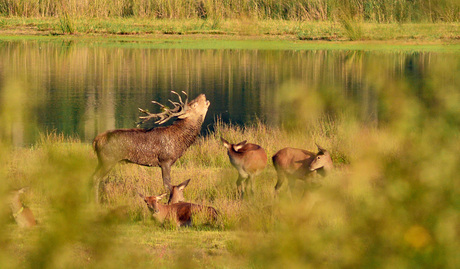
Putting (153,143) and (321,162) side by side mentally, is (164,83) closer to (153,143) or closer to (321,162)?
(153,143)

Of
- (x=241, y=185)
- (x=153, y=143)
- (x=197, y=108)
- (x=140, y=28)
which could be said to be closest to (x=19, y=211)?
(x=153, y=143)

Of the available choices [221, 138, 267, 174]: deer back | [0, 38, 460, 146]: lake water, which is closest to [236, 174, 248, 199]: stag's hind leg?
[221, 138, 267, 174]: deer back

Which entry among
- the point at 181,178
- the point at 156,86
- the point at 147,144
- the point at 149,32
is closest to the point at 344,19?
the point at 147,144

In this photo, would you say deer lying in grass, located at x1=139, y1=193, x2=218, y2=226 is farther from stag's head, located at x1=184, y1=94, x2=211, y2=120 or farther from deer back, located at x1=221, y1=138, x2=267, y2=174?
stag's head, located at x1=184, y1=94, x2=211, y2=120

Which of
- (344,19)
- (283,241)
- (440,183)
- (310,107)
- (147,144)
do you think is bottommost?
(147,144)

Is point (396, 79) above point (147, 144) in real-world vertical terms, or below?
above

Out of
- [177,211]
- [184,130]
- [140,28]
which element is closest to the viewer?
[177,211]

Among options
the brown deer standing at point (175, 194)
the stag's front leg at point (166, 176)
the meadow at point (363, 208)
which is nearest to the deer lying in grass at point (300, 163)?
the brown deer standing at point (175, 194)

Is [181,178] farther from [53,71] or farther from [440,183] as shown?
[53,71]

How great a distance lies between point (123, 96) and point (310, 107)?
2297cm

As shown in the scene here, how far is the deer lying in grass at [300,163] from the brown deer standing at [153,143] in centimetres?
129

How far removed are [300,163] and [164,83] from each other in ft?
64.5

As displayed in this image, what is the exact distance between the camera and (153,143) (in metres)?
8.66

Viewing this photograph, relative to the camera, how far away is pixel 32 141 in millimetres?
15594
